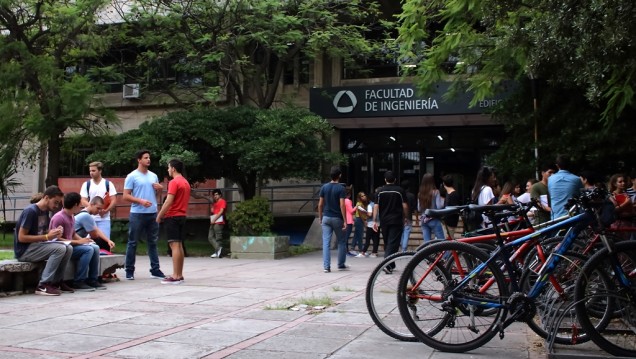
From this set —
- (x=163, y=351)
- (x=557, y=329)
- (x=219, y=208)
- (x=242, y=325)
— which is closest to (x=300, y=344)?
(x=242, y=325)

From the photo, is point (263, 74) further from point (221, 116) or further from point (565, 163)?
point (565, 163)

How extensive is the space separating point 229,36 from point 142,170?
7557mm

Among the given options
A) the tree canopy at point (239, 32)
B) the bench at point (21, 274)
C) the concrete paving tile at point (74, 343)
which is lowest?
the concrete paving tile at point (74, 343)

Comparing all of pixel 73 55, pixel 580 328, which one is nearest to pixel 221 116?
pixel 73 55

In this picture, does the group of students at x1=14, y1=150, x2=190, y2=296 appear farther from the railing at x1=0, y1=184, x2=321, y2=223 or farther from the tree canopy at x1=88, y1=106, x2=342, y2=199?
the railing at x1=0, y1=184, x2=321, y2=223

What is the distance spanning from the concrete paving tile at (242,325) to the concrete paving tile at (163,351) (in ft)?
2.48

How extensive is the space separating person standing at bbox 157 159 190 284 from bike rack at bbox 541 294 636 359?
19.7 feet

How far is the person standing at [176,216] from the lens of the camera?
9480 millimetres

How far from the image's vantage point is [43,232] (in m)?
8.31

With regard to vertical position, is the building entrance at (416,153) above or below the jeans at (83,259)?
above

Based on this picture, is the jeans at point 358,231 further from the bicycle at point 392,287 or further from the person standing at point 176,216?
the bicycle at point 392,287

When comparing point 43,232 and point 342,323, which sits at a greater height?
point 43,232

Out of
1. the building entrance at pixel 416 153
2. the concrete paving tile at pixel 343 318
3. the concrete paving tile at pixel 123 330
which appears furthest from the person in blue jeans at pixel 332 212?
the building entrance at pixel 416 153

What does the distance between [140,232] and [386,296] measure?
563 centimetres
